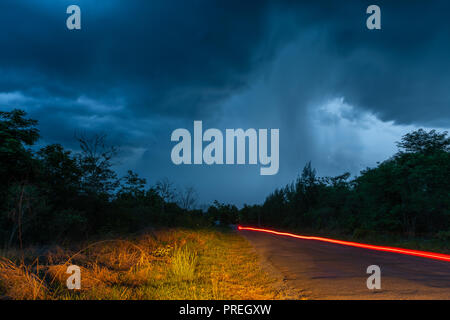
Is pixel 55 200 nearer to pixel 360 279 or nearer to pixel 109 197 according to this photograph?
pixel 109 197

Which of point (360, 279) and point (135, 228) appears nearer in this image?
point (360, 279)

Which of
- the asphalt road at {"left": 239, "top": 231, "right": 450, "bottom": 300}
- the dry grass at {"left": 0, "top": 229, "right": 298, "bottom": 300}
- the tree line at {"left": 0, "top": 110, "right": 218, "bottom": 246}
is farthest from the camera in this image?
the tree line at {"left": 0, "top": 110, "right": 218, "bottom": 246}

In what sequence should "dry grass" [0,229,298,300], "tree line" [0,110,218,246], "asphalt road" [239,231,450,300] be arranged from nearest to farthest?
1. "dry grass" [0,229,298,300]
2. "asphalt road" [239,231,450,300]
3. "tree line" [0,110,218,246]

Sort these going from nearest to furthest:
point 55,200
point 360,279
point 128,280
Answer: point 128,280, point 360,279, point 55,200

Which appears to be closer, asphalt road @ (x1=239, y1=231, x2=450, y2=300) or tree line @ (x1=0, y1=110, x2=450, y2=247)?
asphalt road @ (x1=239, y1=231, x2=450, y2=300)

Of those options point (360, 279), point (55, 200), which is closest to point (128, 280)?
point (360, 279)

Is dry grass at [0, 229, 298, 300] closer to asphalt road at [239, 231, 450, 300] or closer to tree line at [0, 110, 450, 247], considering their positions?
asphalt road at [239, 231, 450, 300]

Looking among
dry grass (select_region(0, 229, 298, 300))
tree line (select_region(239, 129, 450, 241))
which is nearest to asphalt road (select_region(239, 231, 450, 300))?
dry grass (select_region(0, 229, 298, 300))

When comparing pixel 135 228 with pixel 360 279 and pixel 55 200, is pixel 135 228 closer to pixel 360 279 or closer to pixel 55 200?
pixel 55 200

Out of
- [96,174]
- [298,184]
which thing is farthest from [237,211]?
[96,174]

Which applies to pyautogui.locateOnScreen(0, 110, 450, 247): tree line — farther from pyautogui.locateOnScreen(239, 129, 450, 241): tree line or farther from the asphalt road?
the asphalt road

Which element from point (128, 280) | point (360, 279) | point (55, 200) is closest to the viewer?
point (128, 280)
